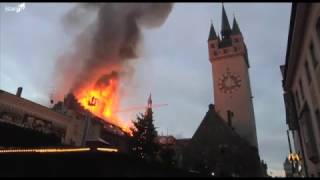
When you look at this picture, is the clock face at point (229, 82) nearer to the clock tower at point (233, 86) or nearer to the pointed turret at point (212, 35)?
the clock tower at point (233, 86)

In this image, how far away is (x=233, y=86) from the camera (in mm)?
89062

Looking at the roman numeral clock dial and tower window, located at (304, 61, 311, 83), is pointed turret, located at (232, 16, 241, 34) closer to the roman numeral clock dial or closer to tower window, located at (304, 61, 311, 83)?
the roman numeral clock dial

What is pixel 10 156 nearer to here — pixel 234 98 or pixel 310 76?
pixel 310 76

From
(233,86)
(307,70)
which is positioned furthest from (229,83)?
(307,70)

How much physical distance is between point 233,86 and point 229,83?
1.56 metres

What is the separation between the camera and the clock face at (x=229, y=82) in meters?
88.9

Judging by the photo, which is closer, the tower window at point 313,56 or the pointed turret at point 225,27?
the tower window at point 313,56

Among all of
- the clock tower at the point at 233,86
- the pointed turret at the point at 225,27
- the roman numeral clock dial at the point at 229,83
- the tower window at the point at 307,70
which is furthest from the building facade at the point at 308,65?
the pointed turret at the point at 225,27

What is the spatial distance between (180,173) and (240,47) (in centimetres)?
8842

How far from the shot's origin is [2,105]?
37031 millimetres

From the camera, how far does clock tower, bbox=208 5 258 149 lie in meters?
84.2

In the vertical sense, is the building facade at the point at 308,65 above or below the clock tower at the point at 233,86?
below

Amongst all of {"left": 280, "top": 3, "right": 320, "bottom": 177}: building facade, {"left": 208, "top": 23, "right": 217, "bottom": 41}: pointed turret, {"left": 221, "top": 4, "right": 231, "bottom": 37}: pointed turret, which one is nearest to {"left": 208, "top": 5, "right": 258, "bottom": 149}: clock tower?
{"left": 208, "top": 23, "right": 217, "bottom": 41}: pointed turret

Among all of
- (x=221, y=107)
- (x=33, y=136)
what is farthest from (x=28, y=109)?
(x=221, y=107)
